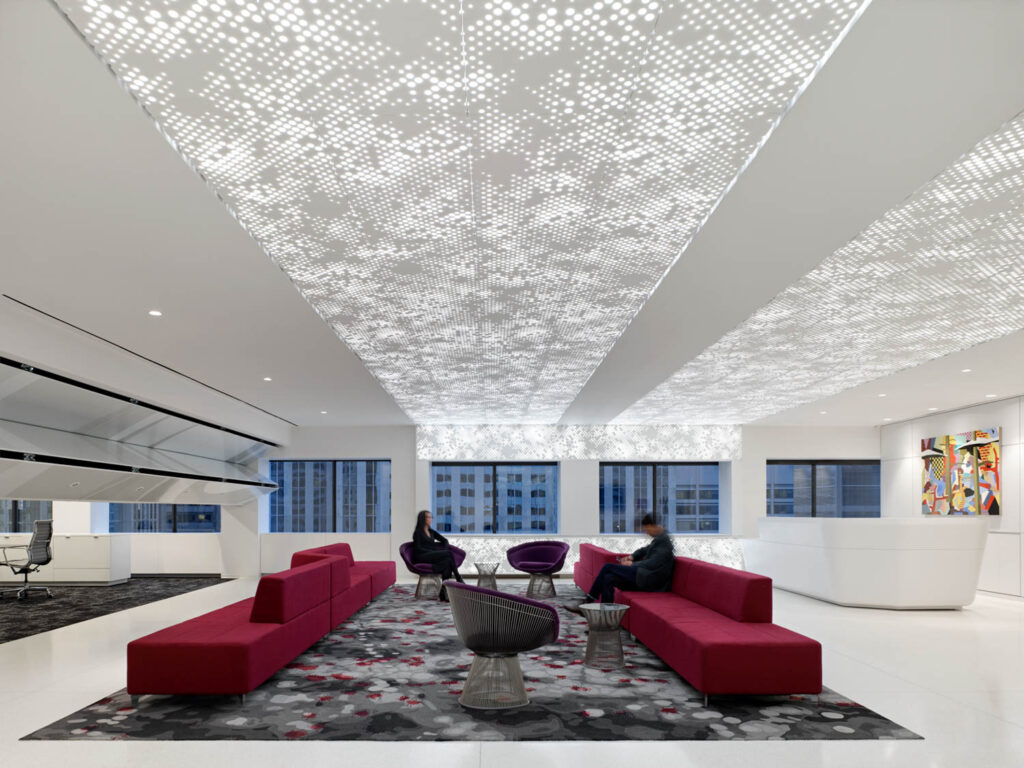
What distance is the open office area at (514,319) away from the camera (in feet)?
10.1

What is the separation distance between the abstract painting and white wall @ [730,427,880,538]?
1.88 metres

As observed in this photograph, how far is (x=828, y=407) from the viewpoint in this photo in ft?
45.6

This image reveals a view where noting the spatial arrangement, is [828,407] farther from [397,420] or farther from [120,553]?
[120,553]

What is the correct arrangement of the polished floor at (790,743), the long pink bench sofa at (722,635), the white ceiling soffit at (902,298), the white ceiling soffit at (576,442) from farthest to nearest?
the white ceiling soffit at (576,442) → the long pink bench sofa at (722,635) → the polished floor at (790,743) → the white ceiling soffit at (902,298)

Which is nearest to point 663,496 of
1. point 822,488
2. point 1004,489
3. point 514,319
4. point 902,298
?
point 822,488

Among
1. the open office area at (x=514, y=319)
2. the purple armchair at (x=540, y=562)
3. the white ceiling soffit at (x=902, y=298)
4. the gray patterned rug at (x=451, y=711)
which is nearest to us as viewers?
the open office area at (x=514, y=319)

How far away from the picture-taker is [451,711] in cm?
574

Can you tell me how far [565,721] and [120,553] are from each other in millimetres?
12166

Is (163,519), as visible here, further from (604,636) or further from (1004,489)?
(1004,489)

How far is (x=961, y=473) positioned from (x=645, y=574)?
7764 mm

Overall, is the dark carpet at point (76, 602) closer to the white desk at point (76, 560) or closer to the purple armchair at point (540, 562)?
the white desk at point (76, 560)

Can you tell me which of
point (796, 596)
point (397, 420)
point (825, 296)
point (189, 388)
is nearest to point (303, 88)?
point (825, 296)

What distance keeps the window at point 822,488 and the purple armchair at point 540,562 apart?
6.22m

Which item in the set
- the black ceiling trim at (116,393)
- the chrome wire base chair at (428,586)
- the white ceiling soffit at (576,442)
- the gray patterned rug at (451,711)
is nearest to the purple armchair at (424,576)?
the chrome wire base chair at (428,586)
